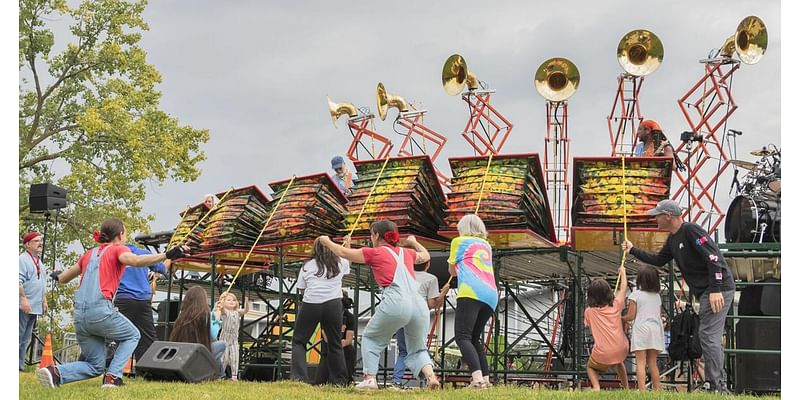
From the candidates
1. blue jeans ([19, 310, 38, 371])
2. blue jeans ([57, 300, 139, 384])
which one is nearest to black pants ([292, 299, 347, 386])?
blue jeans ([57, 300, 139, 384])

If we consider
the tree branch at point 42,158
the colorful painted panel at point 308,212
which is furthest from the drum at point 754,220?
the tree branch at point 42,158

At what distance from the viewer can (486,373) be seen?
891 centimetres

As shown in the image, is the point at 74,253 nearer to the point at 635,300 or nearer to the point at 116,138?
the point at 116,138

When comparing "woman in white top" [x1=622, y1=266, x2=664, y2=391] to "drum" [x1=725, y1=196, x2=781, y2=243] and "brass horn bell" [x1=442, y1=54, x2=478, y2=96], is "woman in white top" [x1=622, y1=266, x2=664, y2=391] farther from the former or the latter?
"brass horn bell" [x1=442, y1=54, x2=478, y2=96]

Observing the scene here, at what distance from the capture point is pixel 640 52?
16.3 m

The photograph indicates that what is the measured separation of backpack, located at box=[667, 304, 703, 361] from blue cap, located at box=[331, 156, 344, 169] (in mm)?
5939

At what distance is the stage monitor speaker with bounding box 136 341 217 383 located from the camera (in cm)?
904

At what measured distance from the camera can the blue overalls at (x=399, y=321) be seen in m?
8.37

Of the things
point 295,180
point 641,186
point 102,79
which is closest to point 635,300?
point 641,186

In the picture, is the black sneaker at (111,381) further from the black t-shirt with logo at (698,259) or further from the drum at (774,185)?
the drum at (774,185)

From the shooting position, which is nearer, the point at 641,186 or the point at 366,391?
the point at 366,391

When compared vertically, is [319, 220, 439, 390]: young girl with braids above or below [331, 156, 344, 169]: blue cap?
below

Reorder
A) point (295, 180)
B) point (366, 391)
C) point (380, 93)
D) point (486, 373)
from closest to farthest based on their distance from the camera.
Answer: point (366, 391), point (486, 373), point (295, 180), point (380, 93)

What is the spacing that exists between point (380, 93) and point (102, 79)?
11644mm
